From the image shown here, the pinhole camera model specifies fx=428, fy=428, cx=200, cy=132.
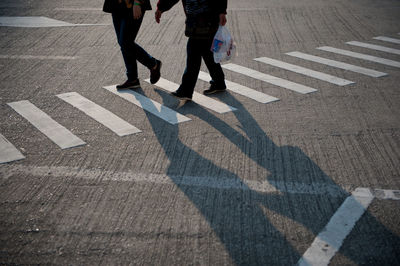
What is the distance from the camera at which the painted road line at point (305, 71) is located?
7.02m

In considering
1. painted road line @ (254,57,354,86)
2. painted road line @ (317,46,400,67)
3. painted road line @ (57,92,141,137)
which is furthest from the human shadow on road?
painted road line @ (317,46,400,67)

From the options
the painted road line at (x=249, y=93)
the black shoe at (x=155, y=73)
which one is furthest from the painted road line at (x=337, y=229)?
the black shoe at (x=155, y=73)

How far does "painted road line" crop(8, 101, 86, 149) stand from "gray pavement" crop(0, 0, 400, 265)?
9cm

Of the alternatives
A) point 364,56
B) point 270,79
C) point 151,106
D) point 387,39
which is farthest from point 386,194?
point 387,39

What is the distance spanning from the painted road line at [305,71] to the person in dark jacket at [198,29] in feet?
6.19

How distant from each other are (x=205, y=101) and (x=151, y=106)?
2.63ft

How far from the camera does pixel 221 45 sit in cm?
613

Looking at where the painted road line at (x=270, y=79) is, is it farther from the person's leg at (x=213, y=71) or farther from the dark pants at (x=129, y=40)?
the dark pants at (x=129, y=40)

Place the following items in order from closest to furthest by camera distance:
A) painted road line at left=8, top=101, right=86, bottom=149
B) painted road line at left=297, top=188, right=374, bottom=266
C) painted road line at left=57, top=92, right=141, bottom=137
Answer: painted road line at left=297, top=188, right=374, bottom=266, painted road line at left=8, top=101, right=86, bottom=149, painted road line at left=57, top=92, right=141, bottom=137

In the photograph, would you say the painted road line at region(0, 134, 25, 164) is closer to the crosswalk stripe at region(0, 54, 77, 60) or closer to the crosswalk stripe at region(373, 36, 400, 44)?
the crosswalk stripe at region(0, 54, 77, 60)

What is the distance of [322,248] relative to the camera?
325 centimetres

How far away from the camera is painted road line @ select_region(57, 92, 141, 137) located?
536 centimetres

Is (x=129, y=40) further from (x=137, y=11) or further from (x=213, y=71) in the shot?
(x=213, y=71)

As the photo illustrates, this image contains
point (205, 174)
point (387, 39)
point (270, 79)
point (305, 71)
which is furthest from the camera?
point (387, 39)
